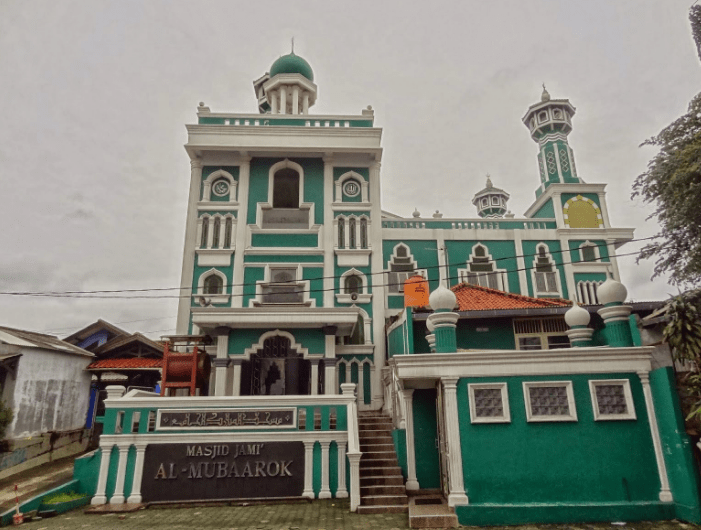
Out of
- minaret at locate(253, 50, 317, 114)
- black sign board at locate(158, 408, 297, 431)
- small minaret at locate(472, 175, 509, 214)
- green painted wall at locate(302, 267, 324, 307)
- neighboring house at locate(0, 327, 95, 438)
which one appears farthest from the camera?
small minaret at locate(472, 175, 509, 214)

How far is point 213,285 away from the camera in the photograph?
70.7 feet

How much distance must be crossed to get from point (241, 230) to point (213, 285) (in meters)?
2.84

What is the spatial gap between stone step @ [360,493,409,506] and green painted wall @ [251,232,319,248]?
1271 cm

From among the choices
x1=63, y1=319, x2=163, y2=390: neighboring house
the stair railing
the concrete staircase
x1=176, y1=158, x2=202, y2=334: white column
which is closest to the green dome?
x1=176, y1=158, x2=202, y2=334: white column

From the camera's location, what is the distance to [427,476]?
40.7ft

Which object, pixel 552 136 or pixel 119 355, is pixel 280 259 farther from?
pixel 552 136

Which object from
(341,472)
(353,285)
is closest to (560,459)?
(341,472)

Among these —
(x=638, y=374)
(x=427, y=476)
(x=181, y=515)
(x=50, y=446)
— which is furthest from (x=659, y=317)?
(x=50, y=446)

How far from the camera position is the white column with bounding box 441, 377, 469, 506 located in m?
10.2

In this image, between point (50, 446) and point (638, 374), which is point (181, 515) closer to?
point (50, 446)

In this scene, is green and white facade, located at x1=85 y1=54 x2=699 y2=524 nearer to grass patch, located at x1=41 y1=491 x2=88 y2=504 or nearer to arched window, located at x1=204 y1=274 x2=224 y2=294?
arched window, located at x1=204 y1=274 x2=224 y2=294

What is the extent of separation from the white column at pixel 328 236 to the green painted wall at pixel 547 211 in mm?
12507

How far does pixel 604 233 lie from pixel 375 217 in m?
12.6

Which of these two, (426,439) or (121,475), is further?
(426,439)
